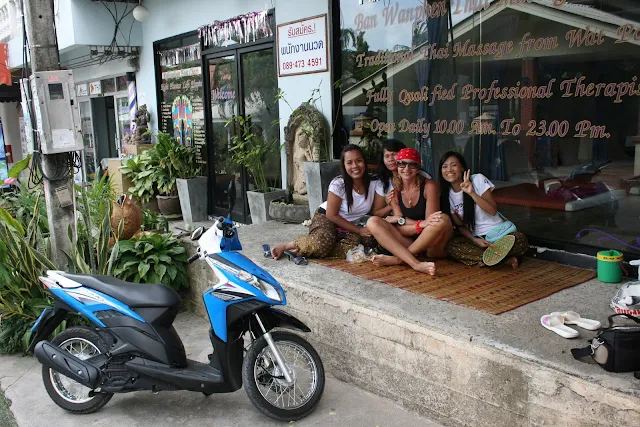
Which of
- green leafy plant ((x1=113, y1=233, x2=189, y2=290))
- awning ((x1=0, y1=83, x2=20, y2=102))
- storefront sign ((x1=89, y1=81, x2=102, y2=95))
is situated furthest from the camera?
awning ((x1=0, y1=83, x2=20, y2=102))

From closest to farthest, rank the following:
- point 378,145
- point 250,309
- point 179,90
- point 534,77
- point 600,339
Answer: point 600,339 → point 250,309 → point 534,77 → point 378,145 → point 179,90

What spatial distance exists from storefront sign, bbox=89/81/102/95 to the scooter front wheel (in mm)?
10995

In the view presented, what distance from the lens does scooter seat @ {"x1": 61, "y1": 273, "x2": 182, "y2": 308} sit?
3533mm

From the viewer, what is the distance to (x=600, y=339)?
287 centimetres

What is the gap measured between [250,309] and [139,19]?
761cm

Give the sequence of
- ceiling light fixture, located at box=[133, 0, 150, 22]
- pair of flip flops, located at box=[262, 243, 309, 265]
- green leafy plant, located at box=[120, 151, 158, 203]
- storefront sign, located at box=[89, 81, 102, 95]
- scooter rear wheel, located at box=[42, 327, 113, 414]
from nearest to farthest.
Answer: scooter rear wheel, located at box=[42, 327, 113, 414] < pair of flip flops, located at box=[262, 243, 309, 265] < green leafy plant, located at box=[120, 151, 158, 203] < ceiling light fixture, located at box=[133, 0, 150, 22] < storefront sign, located at box=[89, 81, 102, 95]

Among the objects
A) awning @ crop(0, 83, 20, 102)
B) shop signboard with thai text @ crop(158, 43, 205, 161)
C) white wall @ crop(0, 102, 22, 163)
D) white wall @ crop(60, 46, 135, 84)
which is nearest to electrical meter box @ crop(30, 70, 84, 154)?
shop signboard with thai text @ crop(158, 43, 205, 161)

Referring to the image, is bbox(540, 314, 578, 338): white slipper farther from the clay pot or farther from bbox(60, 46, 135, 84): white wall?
bbox(60, 46, 135, 84): white wall

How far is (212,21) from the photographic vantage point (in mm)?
8375

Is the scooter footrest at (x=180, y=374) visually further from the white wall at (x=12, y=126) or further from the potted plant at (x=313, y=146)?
the white wall at (x=12, y=126)

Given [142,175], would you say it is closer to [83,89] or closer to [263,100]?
[263,100]

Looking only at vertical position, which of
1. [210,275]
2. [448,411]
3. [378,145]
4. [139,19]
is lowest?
[448,411]

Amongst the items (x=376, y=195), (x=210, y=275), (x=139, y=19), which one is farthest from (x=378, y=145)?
(x=139, y=19)

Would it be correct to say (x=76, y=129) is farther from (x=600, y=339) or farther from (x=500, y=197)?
(x=600, y=339)
